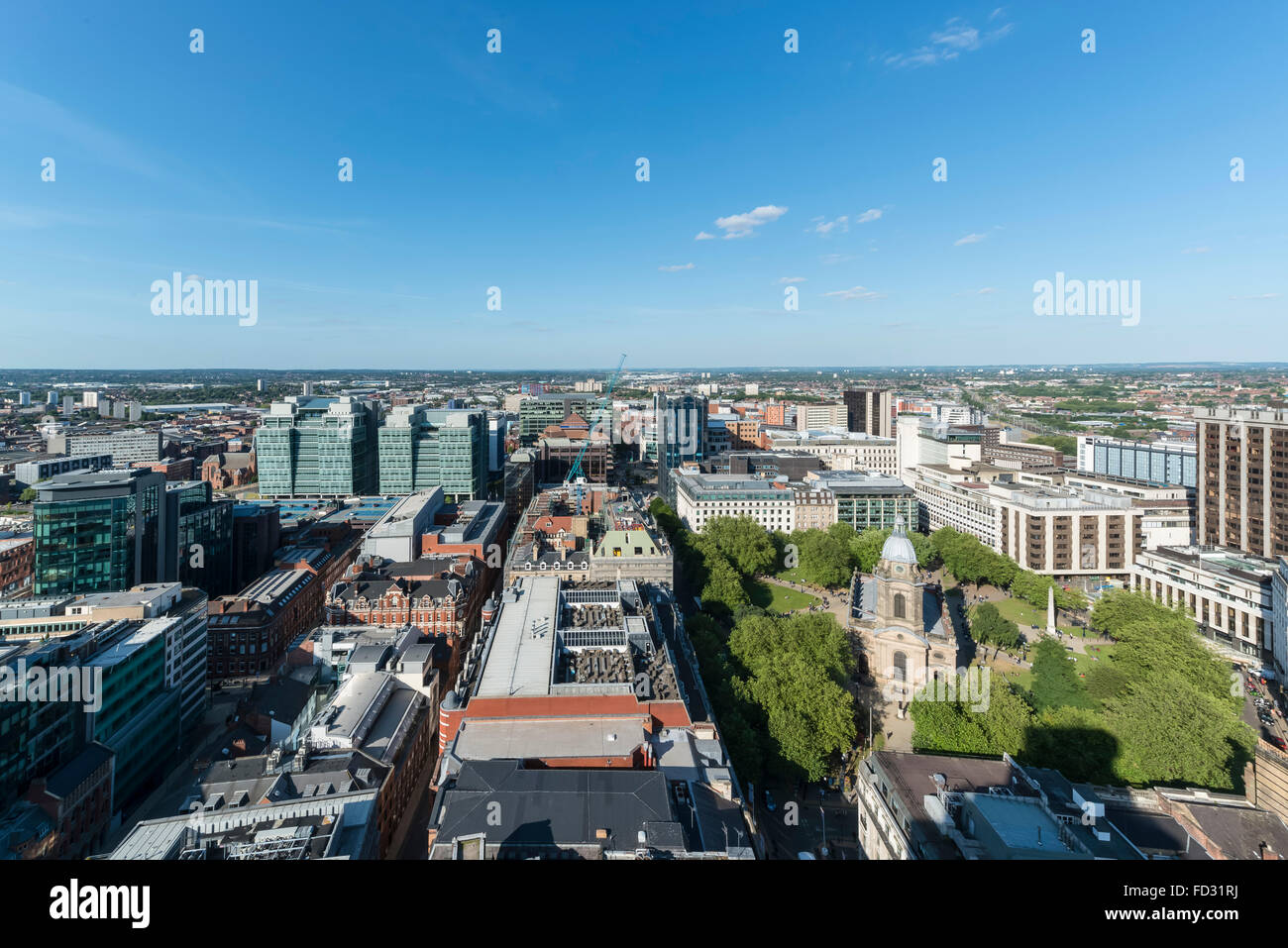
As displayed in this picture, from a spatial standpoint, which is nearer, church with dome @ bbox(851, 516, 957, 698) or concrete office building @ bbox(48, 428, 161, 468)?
church with dome @ bbox(851, 516, 957, 698)

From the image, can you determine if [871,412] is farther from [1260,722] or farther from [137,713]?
[137,713]

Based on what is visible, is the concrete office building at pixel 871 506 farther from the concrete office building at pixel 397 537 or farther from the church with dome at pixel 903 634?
the concrete office building at pixel 397 537

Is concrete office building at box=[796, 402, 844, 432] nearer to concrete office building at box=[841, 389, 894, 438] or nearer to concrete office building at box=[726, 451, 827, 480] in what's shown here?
concrete office building at box=[841, 389, 894, 438]

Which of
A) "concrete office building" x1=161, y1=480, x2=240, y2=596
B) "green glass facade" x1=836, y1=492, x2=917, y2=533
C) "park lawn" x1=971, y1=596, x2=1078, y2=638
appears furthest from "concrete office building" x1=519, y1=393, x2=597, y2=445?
"park lawn" x1=971, y1=596, x2=1078, y2=638

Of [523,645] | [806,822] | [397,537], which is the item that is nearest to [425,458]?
[397,537]
